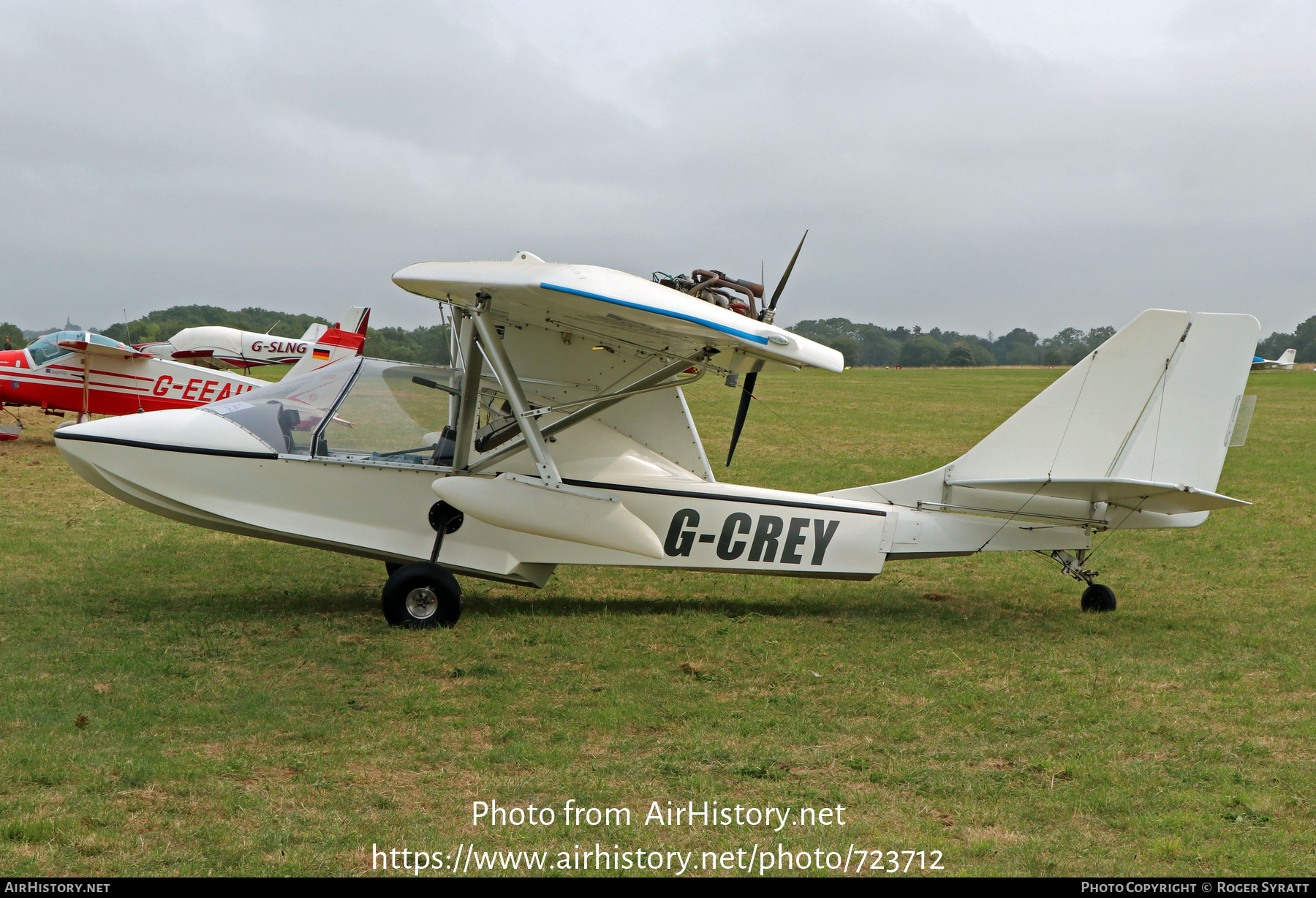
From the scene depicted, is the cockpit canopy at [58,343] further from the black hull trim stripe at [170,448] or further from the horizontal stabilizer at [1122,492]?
the horizontal stabilizer at [1122,492]

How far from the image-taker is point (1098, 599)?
27.6ft

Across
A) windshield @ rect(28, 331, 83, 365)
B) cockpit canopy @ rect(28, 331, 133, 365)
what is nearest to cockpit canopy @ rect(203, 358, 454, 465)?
cockpit canopy @ rect(28, 331, 133, 365)

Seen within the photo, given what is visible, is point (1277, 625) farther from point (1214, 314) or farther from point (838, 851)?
point (838, 851)

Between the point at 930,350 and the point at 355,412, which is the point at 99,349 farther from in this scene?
the point at 930,350

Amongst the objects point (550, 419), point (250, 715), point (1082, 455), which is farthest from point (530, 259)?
point (1082, 455)

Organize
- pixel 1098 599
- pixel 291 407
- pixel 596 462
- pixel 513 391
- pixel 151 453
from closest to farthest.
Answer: pixel 513 391
pixel 151 453
pixel 291 407
pixel 596 462
pixel 1098 599

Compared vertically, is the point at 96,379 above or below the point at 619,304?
below

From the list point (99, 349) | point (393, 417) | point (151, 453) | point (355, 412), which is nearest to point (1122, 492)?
point (393, 417)

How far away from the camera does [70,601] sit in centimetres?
768

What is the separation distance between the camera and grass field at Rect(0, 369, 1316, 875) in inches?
157

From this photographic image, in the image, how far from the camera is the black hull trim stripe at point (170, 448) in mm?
7141

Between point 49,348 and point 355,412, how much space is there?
16023 mm

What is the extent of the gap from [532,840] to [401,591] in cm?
362
